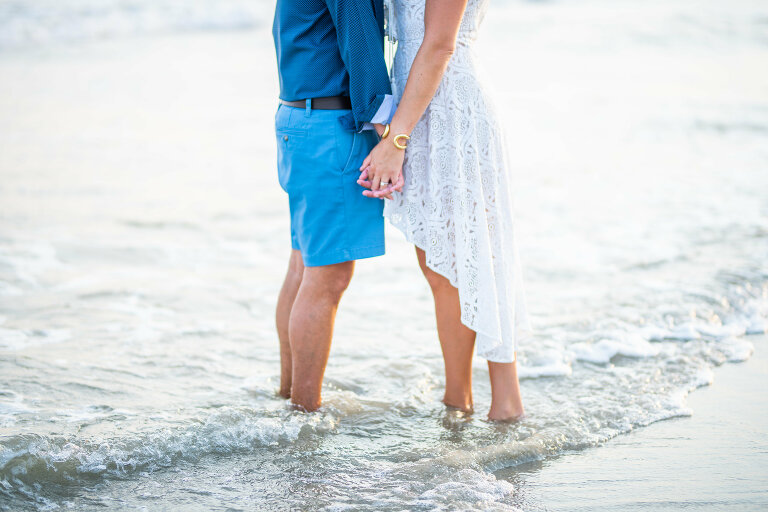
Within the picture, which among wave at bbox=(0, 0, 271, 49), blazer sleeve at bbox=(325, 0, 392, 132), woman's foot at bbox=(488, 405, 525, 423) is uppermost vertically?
wave at bbox=(0, 0, 271, 49)

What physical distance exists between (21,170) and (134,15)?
1142 cm

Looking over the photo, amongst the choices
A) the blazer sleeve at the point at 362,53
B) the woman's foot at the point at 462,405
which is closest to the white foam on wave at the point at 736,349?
the woman's foot at the point at 462,405

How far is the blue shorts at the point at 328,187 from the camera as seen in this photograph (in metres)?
2.81

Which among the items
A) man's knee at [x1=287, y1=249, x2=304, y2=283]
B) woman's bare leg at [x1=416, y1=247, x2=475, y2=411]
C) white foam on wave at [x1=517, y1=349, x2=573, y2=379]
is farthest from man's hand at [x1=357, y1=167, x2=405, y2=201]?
white foam on wave at [x1=517, y1=349, x2=573, y2=379]

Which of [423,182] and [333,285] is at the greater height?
[423,182]

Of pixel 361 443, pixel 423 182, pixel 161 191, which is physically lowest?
pixel 361 443

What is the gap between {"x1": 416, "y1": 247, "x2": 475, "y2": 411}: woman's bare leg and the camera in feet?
10.1

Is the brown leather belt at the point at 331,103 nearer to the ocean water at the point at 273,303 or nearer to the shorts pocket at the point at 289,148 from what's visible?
the shorts pocket at the point at 289,148

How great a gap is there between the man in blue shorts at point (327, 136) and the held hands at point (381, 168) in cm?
6

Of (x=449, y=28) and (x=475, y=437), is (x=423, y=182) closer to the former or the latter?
(x=449, y=28)

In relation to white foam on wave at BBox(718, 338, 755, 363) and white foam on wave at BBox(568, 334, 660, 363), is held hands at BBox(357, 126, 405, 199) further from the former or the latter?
white foam on wave at BBox(718, 338, 755, 363)

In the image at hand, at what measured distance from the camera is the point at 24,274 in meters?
4.98

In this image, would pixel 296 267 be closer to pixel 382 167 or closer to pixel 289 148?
pixel 289 148

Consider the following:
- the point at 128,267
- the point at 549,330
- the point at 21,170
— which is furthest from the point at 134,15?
the point at 549,330
